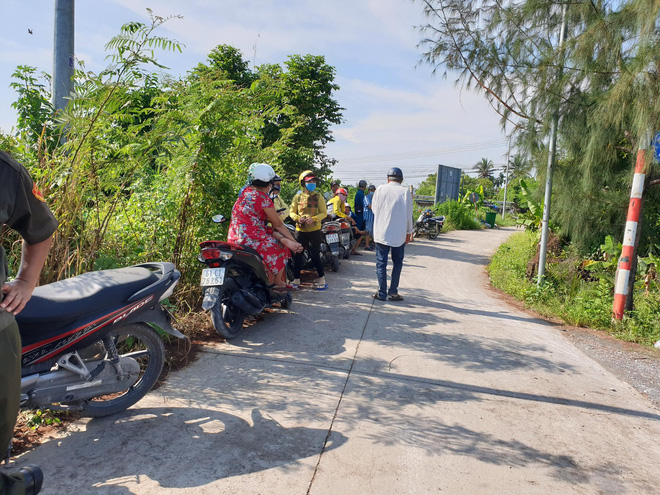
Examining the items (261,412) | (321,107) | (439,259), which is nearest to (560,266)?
(439,259)

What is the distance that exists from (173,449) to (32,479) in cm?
82

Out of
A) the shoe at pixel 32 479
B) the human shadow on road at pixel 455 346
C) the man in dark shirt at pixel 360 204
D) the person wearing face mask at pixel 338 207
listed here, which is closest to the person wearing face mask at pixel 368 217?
the man in dark shirt at pixel 360 204

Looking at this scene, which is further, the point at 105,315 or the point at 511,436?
the point at 511,436

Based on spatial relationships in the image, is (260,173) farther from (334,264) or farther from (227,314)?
(334,264)

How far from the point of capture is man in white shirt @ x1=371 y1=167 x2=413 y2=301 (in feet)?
21.4

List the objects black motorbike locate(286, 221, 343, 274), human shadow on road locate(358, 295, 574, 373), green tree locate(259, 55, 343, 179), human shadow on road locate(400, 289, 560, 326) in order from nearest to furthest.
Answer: human shadow on road locate(358, 295, 574, 373)
human shadow on road locate(400, 289, 560, 326)
black motorbike locate(286, 221, 343, 274)
green tree locate(259, 55, 343, 179)

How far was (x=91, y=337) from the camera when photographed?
9.37 ft

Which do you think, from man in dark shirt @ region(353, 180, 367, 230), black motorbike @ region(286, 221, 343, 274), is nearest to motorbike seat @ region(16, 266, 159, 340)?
black motorbike @ region(286, 221, 343, 274)

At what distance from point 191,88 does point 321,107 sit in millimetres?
11276

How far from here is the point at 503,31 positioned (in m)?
6.97

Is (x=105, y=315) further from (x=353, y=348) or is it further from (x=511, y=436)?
(x=511, y=436)

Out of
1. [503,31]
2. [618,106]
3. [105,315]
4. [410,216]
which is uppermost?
[503,31]

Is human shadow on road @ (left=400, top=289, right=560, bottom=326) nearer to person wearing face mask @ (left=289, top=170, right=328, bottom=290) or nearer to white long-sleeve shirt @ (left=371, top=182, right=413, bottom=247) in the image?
white long-sleeve shirt @ (left=371, top=182, right=413, bottom=247)

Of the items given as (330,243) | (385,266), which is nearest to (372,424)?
(385,266)
